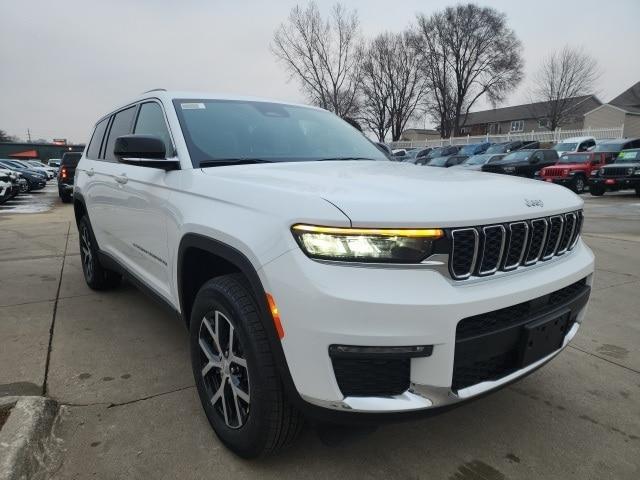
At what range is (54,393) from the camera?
9.20 feet

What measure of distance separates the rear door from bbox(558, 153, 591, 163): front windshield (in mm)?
17860

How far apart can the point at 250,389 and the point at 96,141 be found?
12.2 feet

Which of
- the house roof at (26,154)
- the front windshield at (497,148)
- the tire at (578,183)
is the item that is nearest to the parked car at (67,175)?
the tire at (578,183)

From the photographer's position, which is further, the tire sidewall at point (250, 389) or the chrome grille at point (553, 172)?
the chrome grille at point (553, 172)


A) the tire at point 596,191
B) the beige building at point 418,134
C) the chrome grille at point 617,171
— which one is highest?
the beige building at point 418,134

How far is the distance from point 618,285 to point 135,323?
15.7 feet

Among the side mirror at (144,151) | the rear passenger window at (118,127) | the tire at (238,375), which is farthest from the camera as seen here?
the rear passenger window at (118,127)

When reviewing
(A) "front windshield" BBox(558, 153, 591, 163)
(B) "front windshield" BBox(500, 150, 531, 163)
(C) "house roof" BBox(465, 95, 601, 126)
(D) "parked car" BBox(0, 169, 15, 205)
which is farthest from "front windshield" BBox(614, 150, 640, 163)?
(C) "house roof" BBox(465, 95, 601, 126)

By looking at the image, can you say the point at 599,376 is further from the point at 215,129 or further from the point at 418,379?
the point at 215,129

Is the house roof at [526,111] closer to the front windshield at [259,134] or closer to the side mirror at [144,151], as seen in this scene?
the front windshield at [259,134]

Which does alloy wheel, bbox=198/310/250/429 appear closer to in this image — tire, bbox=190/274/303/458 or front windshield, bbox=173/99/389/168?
tire, bbox=190/274/303/458

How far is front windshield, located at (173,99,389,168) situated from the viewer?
277 centimetres

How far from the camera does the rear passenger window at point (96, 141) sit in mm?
4586

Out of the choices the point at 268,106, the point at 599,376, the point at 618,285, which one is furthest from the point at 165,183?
the point at 618,285
